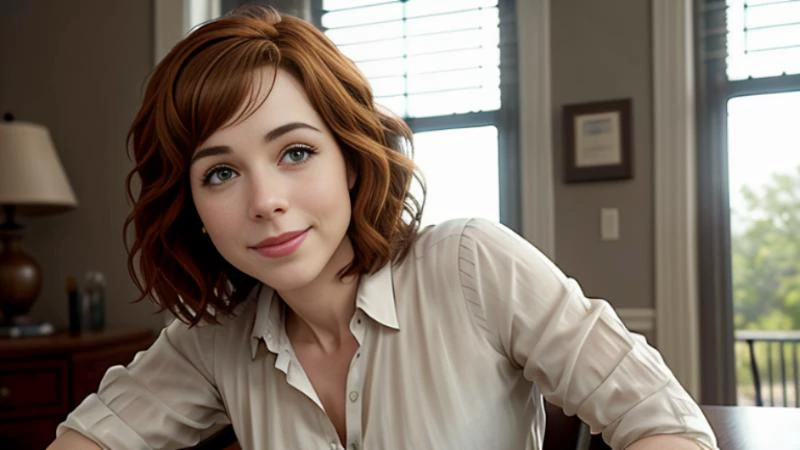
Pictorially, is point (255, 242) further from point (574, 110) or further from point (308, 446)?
point (574, 110)

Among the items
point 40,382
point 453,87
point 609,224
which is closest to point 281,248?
point 609,224

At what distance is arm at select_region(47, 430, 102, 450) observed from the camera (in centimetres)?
99

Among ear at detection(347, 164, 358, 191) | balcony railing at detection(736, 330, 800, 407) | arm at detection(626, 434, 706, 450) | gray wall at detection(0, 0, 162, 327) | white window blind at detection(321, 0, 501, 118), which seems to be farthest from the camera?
gray wall at detection(0, 0, 162, 327)

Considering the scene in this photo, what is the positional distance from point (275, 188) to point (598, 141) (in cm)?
191

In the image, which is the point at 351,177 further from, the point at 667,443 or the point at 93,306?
the point at 93,306

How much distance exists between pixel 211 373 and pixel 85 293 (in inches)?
83.6

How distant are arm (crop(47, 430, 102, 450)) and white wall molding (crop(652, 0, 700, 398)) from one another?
198cm

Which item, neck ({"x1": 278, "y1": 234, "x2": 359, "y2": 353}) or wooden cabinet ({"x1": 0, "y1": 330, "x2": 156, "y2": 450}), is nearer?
→ neck ({"x1": 278, "y1": 234, "x2": 359, "y2": 353})

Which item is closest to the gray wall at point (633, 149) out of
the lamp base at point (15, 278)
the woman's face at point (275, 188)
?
the woman's face at point (275, 188)

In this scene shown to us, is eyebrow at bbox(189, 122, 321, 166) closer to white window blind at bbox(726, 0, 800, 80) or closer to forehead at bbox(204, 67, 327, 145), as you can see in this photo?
forehead at bbox(204, 67, 327, 145)

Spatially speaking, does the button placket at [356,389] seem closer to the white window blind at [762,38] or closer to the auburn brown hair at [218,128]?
the auburn brown hair at [218,128]

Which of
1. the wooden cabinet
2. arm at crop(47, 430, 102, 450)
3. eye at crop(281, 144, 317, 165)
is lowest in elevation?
the wooden cabinet

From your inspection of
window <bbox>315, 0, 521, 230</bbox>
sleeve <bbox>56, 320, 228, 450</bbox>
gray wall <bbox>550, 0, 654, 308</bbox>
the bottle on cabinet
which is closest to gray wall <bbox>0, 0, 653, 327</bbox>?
the bottle on cabinet

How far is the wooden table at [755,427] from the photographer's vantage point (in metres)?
0.98
